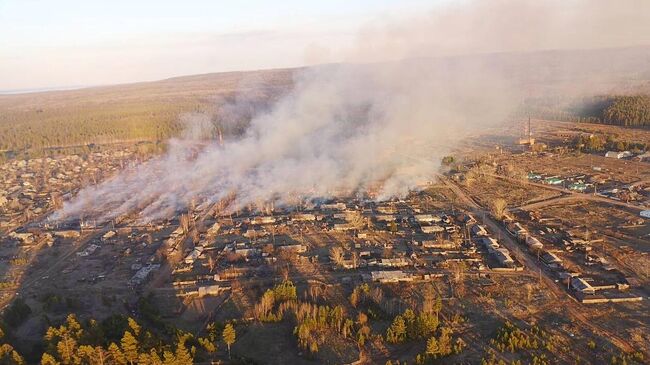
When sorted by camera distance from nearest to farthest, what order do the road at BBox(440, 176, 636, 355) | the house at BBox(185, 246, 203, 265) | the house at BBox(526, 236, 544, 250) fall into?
the road at BBox(440, 176, 636, 355) < the house at BBox(526, 236, 544, 250) < the house at BBox(185, 246, 203, 265)

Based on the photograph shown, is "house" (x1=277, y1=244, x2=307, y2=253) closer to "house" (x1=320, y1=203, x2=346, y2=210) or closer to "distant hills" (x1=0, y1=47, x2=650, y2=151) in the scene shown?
"house" (x1=320, y1=203, x2=346, y2=210)

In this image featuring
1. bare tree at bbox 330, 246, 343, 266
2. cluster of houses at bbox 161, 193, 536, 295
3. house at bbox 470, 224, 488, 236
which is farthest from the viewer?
house at bbox 470, 224, 488, 236

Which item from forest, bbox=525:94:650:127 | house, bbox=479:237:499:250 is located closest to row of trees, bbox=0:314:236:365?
house, bbox=479:237:499:250

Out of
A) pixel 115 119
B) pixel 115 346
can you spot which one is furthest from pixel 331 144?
pixel 115 119

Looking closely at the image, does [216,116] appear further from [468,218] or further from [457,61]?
[468,218]

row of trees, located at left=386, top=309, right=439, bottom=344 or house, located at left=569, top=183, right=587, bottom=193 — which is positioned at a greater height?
house, located at left=569, top=183, right=587, bottom=193

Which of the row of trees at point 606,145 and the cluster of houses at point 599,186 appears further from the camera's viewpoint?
the row of trees at point 606,145

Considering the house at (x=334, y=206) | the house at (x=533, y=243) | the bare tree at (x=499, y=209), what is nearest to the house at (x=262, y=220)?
Answer: the house at (x=334, y=206)

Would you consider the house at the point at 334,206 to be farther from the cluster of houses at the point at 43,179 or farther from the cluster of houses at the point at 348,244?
the cluster of houses at the point at 43,179

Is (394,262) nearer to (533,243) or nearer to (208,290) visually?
(533,243)
